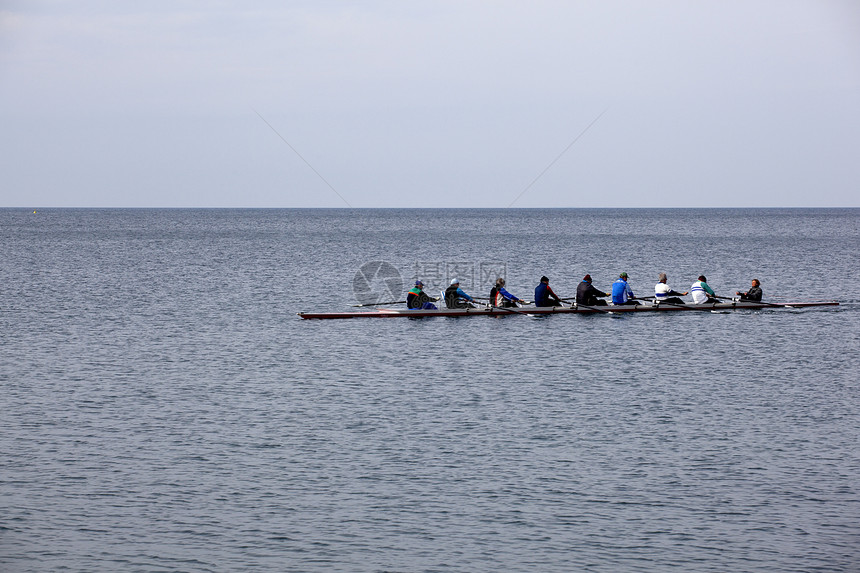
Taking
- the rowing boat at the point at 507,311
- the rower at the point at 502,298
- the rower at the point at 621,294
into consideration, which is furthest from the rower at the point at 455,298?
the rower at the point at 621,294

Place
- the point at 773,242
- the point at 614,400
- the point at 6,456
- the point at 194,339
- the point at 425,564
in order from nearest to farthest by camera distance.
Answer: the point at 425,564, the point at 6,456, the point at 614,400, the point at 194,339, the point at 773,242

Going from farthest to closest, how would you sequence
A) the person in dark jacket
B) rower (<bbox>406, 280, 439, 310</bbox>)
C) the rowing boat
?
the person in dark jacket
the rowing boat
rower (<bbox>406, 280, 439, 310</bbox>)

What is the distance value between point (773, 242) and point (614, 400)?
107253 millimetres

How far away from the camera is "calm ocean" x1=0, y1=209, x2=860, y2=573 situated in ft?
46.3

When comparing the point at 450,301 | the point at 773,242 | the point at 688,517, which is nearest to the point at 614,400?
the point at 688,517

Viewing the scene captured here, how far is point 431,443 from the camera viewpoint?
19.4 meters

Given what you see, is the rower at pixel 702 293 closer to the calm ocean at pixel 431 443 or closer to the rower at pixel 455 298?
the calm ocean at pixel 431 443

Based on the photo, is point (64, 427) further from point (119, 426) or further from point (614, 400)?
point (614, 400)

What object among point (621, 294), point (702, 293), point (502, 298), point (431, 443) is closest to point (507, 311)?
point (502, 298)

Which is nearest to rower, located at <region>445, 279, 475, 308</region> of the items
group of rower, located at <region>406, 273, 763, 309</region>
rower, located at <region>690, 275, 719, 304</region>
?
group of rower, located at <region>406, 273, 763, 309</region>

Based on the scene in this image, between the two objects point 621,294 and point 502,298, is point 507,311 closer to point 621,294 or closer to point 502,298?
point 502,298

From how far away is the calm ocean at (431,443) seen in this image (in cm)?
1412

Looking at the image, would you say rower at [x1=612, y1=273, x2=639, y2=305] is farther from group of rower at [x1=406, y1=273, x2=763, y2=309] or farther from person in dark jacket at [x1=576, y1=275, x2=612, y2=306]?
person in dark jacket at [x1=576, y1=275, x2=612, y2=306]

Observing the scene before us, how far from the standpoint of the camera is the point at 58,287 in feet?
182
